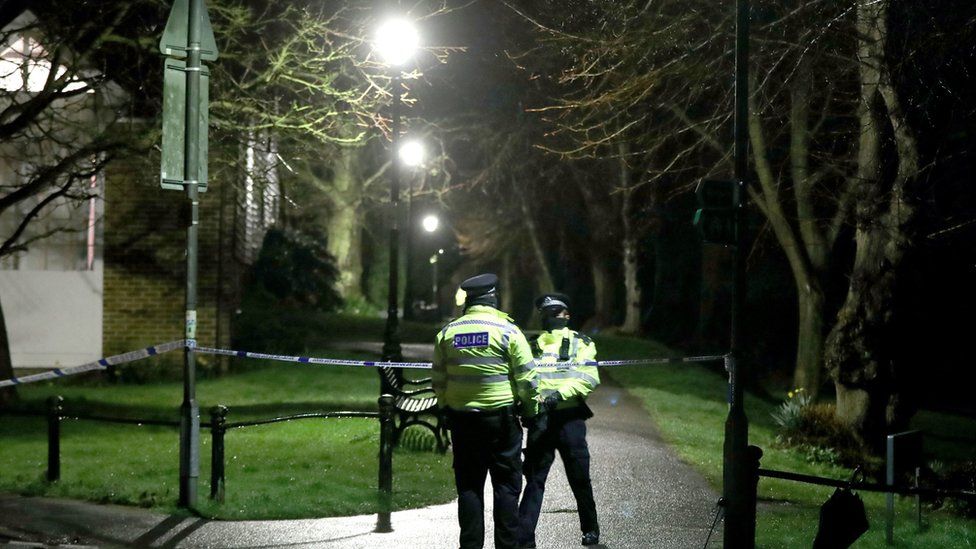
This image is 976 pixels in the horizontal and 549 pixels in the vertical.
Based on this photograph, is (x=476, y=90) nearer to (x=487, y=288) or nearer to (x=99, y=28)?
(x=99, y=28)

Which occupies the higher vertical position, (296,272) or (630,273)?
(630,273)

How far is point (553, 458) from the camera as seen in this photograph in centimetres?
830

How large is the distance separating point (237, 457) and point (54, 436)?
2349 mm

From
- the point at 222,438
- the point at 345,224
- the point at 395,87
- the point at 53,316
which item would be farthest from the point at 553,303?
the point at 345,224

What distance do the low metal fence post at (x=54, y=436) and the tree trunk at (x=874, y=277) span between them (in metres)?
9.91

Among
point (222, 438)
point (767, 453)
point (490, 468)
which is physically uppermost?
point (490, 468)

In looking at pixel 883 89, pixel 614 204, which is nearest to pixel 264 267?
pixel 614 204

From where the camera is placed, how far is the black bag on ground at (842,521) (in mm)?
7121

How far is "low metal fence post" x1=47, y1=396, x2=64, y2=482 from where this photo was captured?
1036cm

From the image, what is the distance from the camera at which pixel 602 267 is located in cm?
4241

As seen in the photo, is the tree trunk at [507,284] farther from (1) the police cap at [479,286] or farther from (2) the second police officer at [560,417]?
(1) the police cap at [479,286]

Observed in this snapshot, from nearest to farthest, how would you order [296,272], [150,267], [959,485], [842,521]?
[842,521]
[959,485]
[150,267]
[296,272]

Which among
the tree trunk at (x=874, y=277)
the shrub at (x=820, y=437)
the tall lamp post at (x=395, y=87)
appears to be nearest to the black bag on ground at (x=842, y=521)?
the tree trunk at (x=874, y=277)

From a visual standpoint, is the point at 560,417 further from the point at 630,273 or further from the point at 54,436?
the point at 630,273
